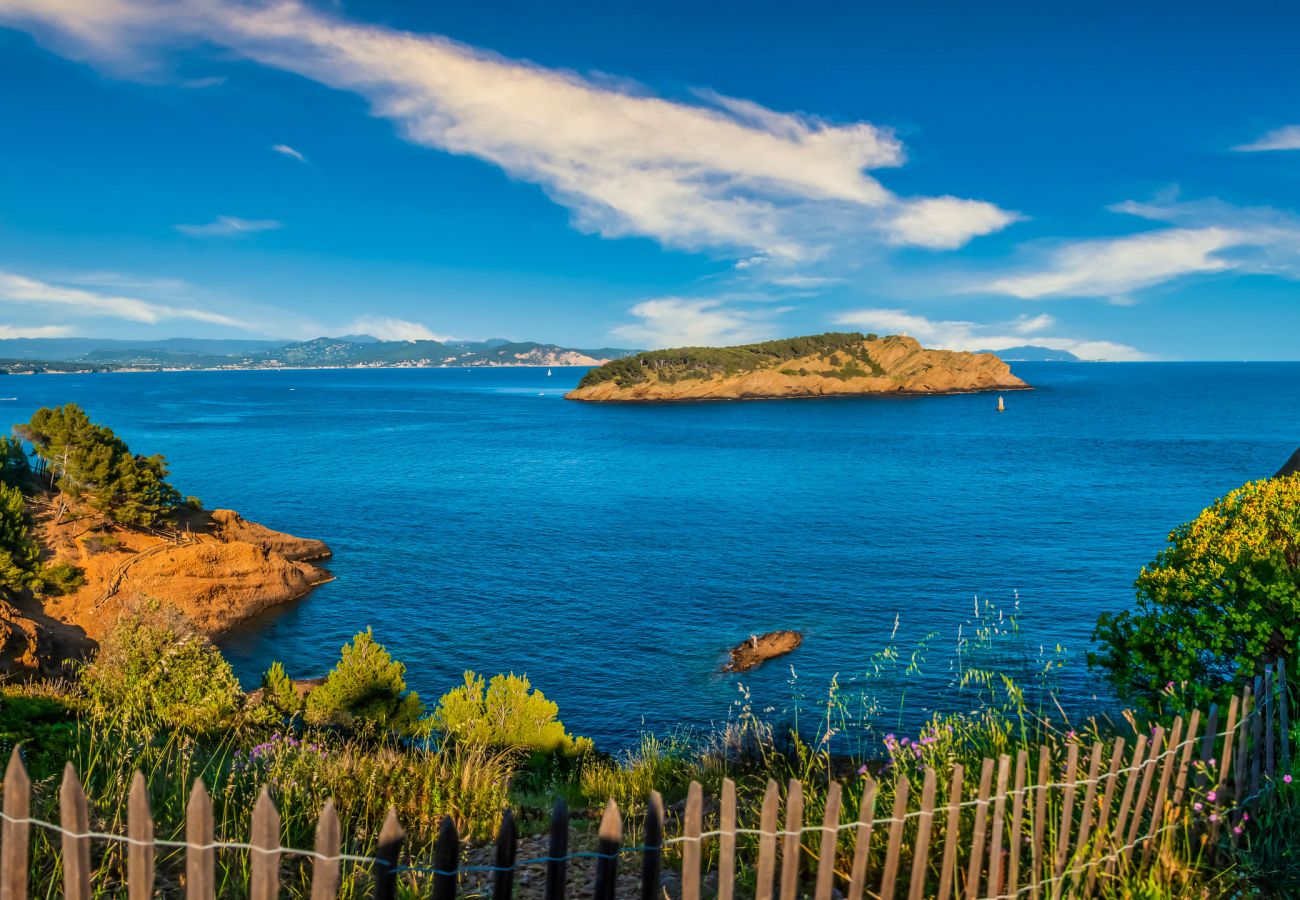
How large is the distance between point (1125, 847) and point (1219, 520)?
34.4ft

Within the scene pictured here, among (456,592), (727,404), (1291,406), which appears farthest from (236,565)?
(1291,406)

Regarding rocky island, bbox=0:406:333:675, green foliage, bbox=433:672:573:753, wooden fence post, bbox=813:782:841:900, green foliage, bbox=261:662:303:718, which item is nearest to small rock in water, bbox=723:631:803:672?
green foliage, bbox=433:672:573:753

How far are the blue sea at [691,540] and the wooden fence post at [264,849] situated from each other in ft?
34.4

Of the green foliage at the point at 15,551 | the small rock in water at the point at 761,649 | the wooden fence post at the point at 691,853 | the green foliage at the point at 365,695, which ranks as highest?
the wooden fence post at the point at 691,853

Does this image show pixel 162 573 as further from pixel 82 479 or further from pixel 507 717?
pixel 507 717

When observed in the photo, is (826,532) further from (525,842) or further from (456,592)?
(525,842)

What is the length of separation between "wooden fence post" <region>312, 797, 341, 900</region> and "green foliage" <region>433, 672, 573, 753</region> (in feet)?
55.3

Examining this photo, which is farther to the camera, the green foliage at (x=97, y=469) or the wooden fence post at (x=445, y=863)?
the green foliage at (x=97, y=469)

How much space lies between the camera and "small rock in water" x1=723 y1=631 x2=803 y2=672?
1312 inches

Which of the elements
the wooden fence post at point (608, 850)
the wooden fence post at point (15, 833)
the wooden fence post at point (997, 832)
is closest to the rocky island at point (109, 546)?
the wooden fence post at point (15, 833)

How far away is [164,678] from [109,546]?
31700 millimetres

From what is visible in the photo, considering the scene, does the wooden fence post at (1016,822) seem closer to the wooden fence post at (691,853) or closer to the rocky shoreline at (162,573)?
the wooden fence post at (691,853)

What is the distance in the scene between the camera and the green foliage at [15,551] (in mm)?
33781

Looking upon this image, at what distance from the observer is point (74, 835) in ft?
11.2
